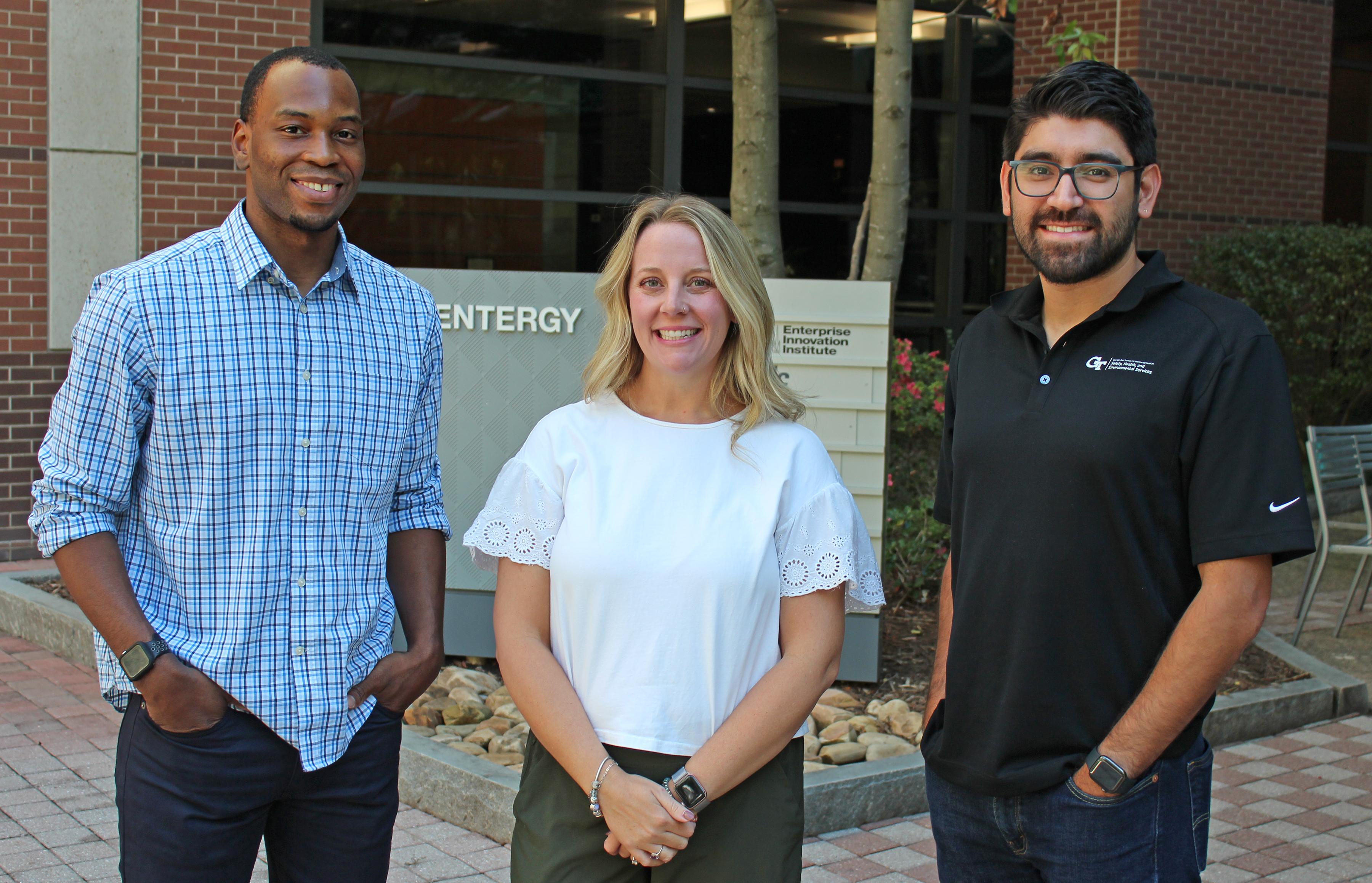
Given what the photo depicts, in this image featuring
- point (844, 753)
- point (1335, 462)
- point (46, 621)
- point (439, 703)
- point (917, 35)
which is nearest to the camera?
point (844, 753)

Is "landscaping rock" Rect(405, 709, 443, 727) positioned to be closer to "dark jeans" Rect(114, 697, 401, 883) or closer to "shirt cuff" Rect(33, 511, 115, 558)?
"dark jeans" Rect(114, 697, 401, 883)

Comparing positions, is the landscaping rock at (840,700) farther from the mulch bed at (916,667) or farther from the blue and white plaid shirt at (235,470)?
the blue and white plaid shirt at (235,470)

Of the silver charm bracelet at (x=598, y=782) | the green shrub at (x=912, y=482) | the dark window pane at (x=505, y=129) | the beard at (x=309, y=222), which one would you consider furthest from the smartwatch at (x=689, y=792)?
the dark window pane at (x=505, y=129)

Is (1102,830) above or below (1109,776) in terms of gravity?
below

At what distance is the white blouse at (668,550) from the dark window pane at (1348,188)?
1464 centimetres

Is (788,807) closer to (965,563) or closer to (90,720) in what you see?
(965,563)

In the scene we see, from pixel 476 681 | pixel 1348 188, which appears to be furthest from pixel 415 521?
pixel 1348 188

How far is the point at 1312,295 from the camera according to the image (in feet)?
36.6

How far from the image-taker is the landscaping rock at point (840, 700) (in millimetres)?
5406

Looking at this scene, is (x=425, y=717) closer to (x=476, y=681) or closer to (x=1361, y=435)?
(x=476, y=681)

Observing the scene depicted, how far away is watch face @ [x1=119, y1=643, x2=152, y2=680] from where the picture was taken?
2.15m

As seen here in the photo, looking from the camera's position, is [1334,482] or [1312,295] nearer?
[1334,482]

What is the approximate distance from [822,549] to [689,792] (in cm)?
48

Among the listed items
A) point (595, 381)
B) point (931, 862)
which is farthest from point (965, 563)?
point (931, 862)
